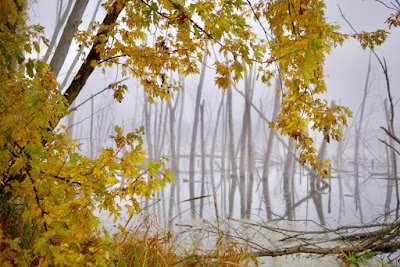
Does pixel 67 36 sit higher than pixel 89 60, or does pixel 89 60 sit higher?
pixel 67 36

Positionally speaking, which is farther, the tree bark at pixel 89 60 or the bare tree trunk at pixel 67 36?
the bare tree trunk at pixel 67 36

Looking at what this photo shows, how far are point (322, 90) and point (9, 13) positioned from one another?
2.55m

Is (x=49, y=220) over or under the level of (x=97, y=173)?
under

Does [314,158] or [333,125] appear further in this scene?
[314,158]

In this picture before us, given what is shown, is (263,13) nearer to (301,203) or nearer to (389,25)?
(389,25)

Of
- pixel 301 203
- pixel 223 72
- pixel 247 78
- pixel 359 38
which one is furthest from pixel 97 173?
pixel 247 78

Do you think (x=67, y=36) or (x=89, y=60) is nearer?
(x=89, y=60)

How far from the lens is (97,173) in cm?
158

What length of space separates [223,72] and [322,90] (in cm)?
98

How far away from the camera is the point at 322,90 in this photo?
2885mm

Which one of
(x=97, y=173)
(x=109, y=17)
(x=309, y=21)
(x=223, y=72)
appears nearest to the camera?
(x=97, y=173)

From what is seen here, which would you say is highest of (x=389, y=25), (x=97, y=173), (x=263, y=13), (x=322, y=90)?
(x=389, y=25)

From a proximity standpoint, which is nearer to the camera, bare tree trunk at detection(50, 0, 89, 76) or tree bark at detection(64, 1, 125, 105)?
tree bark at detection(64, 1, 125, 105)

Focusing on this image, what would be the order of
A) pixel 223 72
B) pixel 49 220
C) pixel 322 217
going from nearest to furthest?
1. pixel 49 220
2. pixel 223 72
3. pixel 322 217
